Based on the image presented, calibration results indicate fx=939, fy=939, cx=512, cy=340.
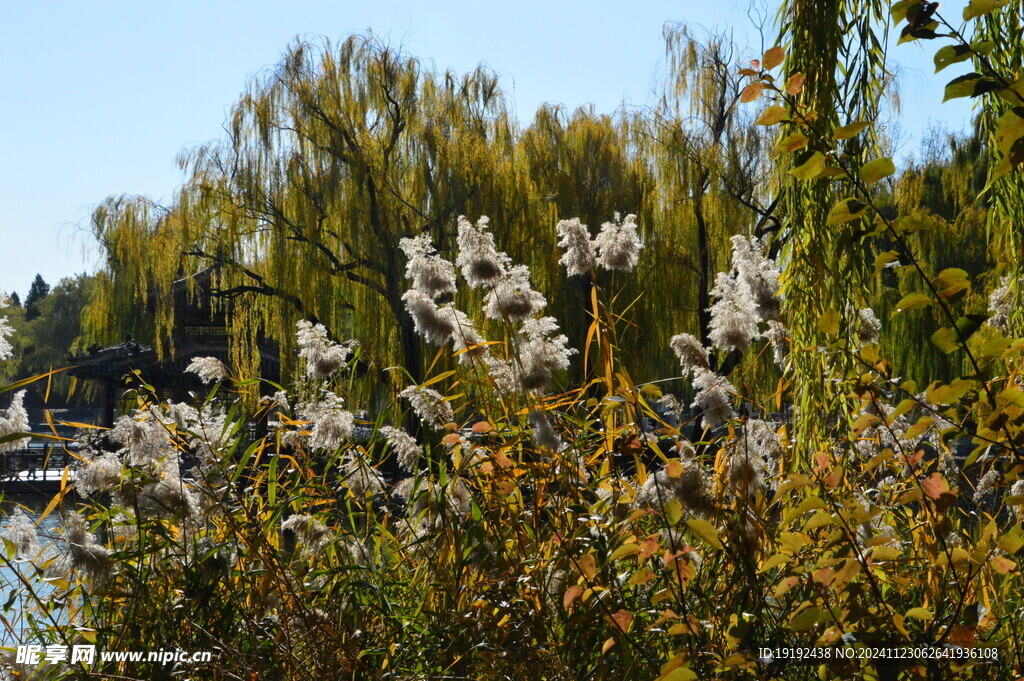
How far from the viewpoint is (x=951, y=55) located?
105 cm

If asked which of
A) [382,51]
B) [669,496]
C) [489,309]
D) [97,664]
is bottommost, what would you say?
[97,664]

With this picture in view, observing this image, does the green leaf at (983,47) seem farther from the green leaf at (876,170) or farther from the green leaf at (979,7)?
the green leaf at (876,170)

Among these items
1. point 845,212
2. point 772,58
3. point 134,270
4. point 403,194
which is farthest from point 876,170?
point 134,270

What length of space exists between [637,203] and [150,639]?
9.50 meters

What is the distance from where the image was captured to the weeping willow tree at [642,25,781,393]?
1071cm

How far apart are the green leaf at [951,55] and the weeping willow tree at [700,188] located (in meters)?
9.43

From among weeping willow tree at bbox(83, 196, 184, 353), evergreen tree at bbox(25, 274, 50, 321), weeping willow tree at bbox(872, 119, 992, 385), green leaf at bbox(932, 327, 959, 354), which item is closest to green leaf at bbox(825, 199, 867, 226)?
green leaf at bbox(932, 327, 959, 354)

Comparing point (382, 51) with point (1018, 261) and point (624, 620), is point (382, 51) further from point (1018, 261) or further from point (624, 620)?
point (624, 620)

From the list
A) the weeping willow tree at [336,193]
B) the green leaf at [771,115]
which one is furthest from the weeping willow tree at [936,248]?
the green leaf at [771,115]

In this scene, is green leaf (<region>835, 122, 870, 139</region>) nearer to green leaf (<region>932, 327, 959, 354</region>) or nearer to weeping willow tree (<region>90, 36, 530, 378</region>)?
green leaf (<region>932, 327, 959, 354</region>)

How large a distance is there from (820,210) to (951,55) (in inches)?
53.1

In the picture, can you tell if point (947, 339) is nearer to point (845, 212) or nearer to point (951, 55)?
point (845, 212)

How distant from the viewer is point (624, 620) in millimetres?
1504

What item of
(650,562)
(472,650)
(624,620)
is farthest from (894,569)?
(472,650)
